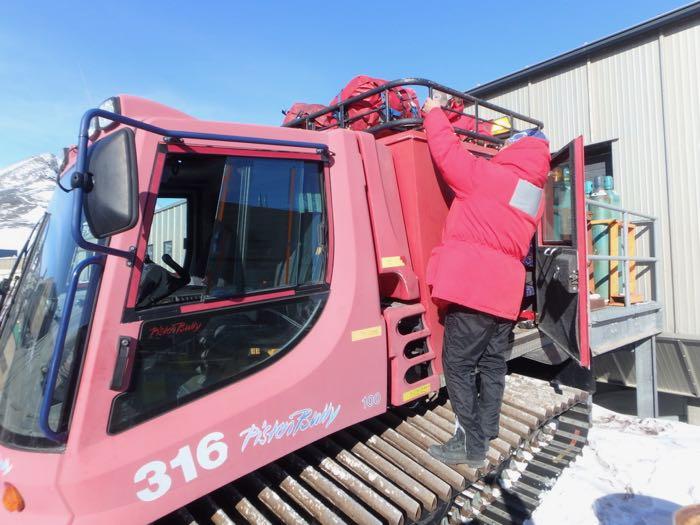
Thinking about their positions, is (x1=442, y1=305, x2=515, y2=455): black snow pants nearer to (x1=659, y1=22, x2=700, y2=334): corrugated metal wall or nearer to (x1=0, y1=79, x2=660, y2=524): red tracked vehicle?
(x1=0, y1=79, x2=660, y2=524): red tracked vehicle

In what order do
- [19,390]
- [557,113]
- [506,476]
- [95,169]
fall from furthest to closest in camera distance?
1. [557,113]
2. [506,476]
3. [19,390]
4. [95,169]

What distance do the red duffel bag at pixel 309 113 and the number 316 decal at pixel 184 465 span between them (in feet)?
8.10

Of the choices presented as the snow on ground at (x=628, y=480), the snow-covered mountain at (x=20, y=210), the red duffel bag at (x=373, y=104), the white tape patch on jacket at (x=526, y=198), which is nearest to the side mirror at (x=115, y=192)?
the white tape patch on jacket at (x=526, y=198)

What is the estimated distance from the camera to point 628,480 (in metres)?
3.53

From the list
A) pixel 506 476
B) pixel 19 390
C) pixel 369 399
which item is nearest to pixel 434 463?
pixel 369 399

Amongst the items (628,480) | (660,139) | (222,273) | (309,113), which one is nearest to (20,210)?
(309,113)

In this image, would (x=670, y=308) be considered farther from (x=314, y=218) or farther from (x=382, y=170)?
(x=314, y=218)

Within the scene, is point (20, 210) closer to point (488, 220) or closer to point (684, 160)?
point (684, 160)

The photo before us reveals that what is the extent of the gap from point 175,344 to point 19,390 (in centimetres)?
64

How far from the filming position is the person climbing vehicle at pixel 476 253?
2.44m

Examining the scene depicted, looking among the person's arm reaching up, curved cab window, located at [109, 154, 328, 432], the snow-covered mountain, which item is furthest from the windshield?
the snow-covered mountain

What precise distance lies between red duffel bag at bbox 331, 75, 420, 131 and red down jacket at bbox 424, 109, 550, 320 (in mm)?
797

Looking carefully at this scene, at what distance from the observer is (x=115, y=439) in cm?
165

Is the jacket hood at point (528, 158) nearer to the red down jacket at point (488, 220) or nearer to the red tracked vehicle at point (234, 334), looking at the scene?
the red down jacket at point (488, 220)
